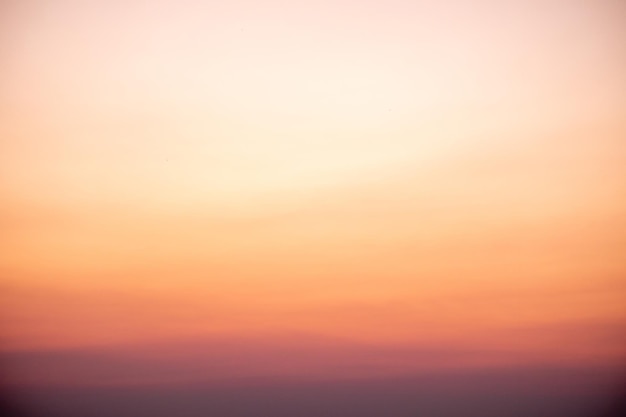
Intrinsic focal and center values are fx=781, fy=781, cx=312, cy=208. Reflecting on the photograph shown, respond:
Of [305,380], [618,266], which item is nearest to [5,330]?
[305,380]

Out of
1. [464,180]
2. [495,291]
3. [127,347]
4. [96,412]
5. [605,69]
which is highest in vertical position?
[605,69]

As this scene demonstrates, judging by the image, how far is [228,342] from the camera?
16.1 ft

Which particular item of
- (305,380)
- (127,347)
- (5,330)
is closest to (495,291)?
(305,380)

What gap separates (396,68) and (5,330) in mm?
2907

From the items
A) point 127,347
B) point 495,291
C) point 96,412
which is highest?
point 495,291

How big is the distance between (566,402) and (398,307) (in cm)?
117

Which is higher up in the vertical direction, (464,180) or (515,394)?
(464,180)

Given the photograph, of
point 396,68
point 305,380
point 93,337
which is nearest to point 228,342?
point 305,380

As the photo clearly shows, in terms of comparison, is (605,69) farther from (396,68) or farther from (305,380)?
(305,380)

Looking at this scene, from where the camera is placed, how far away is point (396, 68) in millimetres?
4695

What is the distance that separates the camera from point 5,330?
192 inches

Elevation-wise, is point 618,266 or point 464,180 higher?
point 464,180

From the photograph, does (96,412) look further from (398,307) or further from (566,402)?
(566,402)

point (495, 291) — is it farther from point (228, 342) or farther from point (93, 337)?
point (93, 337)
